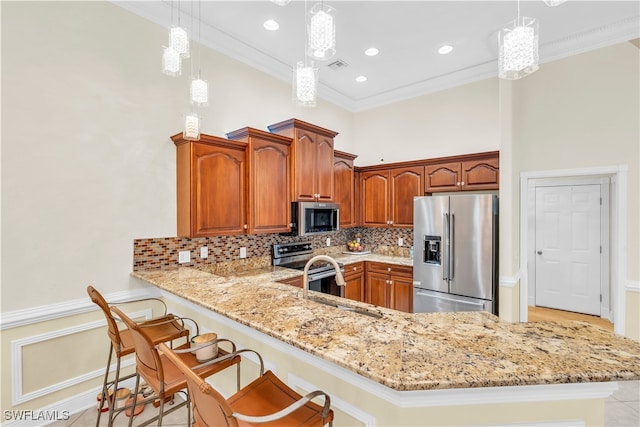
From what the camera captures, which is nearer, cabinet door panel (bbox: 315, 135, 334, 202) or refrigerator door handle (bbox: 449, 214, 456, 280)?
refrigerator door handle (bbox: 449, 214, 456, 280)

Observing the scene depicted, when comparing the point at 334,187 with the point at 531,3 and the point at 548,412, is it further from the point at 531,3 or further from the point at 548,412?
the point at 548,412

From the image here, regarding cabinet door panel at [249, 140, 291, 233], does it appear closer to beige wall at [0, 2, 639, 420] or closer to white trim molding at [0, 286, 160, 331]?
beige wall at [0, 2, 639, 420]

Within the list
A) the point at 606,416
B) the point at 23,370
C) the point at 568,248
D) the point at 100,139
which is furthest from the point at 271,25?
the point at 568,248

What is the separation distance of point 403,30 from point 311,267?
279 cm

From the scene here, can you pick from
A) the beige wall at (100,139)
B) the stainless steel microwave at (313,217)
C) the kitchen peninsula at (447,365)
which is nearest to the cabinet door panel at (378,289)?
the stainless steel microwave at (313,217)

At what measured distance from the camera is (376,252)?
487 cm

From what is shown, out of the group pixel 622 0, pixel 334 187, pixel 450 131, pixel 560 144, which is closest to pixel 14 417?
pixel 334 187

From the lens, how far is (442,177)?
12.7 ft

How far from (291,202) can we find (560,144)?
10.5 ft

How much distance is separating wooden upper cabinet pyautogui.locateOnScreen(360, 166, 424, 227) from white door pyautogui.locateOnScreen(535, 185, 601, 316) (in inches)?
97.0

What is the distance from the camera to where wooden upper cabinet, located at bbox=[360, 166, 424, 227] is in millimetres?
4137

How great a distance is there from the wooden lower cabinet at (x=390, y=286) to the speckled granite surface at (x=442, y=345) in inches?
90.9

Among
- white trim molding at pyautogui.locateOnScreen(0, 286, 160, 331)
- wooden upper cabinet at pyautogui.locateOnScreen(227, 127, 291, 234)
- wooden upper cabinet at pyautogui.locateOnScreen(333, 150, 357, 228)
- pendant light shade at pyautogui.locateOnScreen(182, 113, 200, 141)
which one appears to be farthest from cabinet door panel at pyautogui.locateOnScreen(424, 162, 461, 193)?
white trim molding at pyautogui.locateOnScreen(0, 286, 160, 331)

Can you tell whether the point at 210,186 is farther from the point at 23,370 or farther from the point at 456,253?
the point at 456,253
